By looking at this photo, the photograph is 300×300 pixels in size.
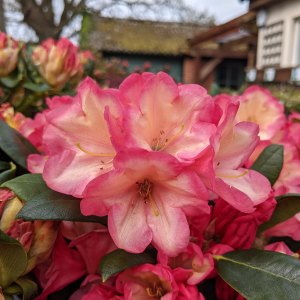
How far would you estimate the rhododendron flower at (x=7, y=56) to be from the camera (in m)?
1.27

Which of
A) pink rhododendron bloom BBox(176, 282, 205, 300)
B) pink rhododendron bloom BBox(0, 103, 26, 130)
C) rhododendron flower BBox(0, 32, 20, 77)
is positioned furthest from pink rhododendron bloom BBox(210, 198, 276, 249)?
rhododendron flower BBox(0, 32, 20, 77)

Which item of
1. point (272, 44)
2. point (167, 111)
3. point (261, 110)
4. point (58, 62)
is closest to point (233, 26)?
point (272, 44)

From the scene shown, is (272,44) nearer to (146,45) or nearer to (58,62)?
(146,45)

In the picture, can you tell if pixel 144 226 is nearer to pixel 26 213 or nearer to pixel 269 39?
pixel 26 213

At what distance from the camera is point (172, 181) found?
55 cm

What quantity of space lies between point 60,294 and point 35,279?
0.06m

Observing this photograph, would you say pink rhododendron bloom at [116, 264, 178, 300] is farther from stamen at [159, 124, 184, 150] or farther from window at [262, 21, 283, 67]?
window at [262, 21, 283, 67]

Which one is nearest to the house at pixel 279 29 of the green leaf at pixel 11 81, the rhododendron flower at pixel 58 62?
the rhododendron flower at pixel 58 62

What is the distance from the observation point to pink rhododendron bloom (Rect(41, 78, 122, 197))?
0.58 m

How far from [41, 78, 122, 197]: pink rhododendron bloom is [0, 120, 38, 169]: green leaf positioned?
17 cm

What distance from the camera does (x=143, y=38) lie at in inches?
626

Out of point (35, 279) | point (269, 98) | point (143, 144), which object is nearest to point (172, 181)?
point (143, 144)

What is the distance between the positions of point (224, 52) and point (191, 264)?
1456cm

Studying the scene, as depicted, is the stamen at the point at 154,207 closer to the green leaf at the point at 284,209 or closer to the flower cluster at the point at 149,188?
the flower cluster at the point at 149,188
